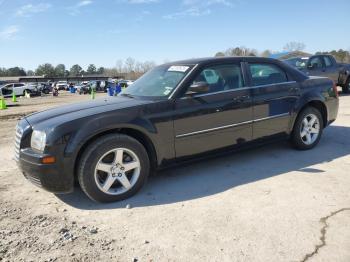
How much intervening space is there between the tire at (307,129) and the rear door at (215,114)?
3.50ft

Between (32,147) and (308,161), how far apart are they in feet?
12.5

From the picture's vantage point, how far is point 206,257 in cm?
278

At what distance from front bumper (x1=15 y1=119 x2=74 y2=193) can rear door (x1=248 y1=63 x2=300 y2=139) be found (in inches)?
106

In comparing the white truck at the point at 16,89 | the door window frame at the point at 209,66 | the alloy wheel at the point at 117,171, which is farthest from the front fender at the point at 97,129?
the white truck at the point at 16,89

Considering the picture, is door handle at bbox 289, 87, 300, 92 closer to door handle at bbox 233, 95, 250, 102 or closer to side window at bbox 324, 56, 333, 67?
door handle at bbox 233, 95, 250, 102

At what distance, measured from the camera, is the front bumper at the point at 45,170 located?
3.63 metres

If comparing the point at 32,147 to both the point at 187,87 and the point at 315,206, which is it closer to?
the point at 187,87

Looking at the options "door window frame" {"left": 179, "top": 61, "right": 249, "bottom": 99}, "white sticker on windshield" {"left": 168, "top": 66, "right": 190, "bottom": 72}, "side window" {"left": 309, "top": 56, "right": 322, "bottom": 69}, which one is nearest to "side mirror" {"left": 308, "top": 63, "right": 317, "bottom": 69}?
"side window" {"left": 309, "top": 56, "right": 322, "bottom": 69}

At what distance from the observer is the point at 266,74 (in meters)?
5.23

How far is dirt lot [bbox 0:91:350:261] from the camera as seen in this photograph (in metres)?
2.89

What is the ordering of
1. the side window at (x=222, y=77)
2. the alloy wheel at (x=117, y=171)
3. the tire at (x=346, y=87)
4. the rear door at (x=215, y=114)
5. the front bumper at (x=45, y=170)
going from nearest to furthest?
the front bumper at (x=45, y=170) < the alloy wheel at (x=117, y=171) < the rear door at (x=215, y=114) < the side window at (x=222, y=77) < the tire at (x=346, y=87)

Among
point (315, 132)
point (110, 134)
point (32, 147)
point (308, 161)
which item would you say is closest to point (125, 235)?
point (110, 134)

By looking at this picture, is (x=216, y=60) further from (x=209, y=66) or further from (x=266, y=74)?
(x=266, y=74)

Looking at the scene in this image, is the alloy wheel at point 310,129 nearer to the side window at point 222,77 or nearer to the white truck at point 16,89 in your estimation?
the side window at point 222,77
